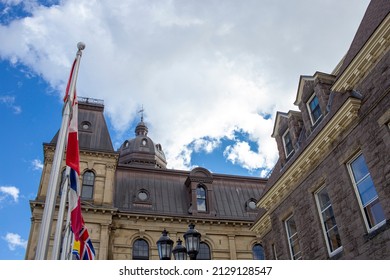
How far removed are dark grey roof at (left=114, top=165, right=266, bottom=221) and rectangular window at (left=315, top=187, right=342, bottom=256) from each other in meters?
16.4

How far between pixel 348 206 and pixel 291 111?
223 inches

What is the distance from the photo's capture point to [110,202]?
27531 millimetres

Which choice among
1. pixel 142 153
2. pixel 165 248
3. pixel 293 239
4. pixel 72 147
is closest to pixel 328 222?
pixel 293 239

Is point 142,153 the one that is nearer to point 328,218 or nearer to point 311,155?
point 311,155

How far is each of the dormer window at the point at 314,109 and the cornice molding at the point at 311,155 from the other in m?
1.40

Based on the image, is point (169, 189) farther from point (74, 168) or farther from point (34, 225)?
point (74, 168)

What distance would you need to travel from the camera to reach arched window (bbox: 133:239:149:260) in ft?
88.3

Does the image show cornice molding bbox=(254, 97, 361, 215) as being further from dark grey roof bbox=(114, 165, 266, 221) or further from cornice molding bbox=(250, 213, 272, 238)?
dark grey roof bbox=(114, 165, 266, 221)

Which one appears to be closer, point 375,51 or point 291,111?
point 375,51

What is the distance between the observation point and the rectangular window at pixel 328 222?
41.2ft

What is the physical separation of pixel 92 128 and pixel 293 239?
20.6 meters

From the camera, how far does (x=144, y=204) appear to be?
29406 mm

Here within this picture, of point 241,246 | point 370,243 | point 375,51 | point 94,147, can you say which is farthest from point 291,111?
point 94,147

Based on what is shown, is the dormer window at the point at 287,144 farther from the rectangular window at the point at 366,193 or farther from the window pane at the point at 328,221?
the rectangular window at the point at 366,193
